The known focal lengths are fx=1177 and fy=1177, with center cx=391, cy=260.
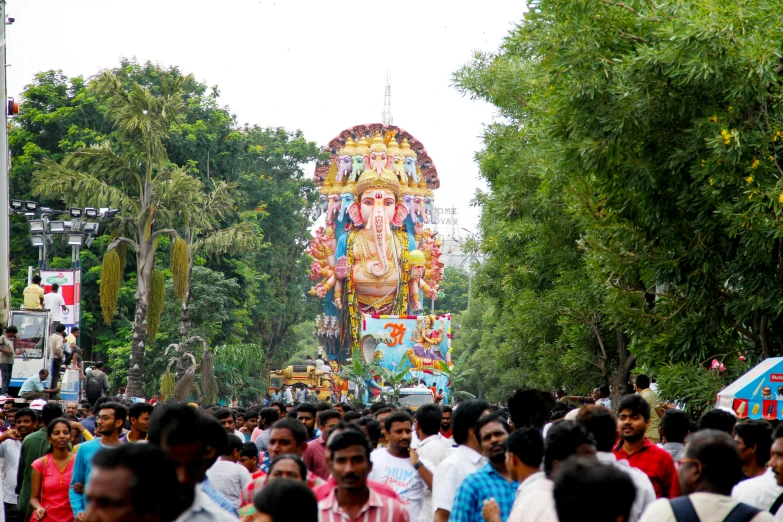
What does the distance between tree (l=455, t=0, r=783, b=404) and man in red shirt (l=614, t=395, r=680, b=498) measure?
607cm

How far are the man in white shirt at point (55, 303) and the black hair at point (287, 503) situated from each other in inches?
Answer: 947

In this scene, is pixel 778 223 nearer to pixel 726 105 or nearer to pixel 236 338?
pixel 726 105

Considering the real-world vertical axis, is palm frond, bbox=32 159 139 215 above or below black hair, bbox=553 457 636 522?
above

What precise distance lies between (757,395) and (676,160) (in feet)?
10.8

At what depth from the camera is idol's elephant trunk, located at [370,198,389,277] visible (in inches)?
2345

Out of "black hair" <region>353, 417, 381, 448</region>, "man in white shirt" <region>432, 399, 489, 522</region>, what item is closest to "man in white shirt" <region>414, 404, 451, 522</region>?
"black hair" <region>353, 417, 381, 448</region>

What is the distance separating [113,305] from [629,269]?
14.9m

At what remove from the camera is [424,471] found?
25.3 feet

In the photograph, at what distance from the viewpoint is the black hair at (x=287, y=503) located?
3979mm

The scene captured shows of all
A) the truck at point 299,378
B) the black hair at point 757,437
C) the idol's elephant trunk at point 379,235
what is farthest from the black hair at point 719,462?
the idol's elephant trunk at point 379,235

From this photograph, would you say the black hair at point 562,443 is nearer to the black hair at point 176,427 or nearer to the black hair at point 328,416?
the black hair at point 176,427

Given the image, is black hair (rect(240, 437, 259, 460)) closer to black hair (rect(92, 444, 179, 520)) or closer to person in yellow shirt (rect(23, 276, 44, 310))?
black hair (rect(92, 444, 179, 520))

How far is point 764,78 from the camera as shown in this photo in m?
12.8

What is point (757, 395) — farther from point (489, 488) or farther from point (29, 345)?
point (29, 345)
